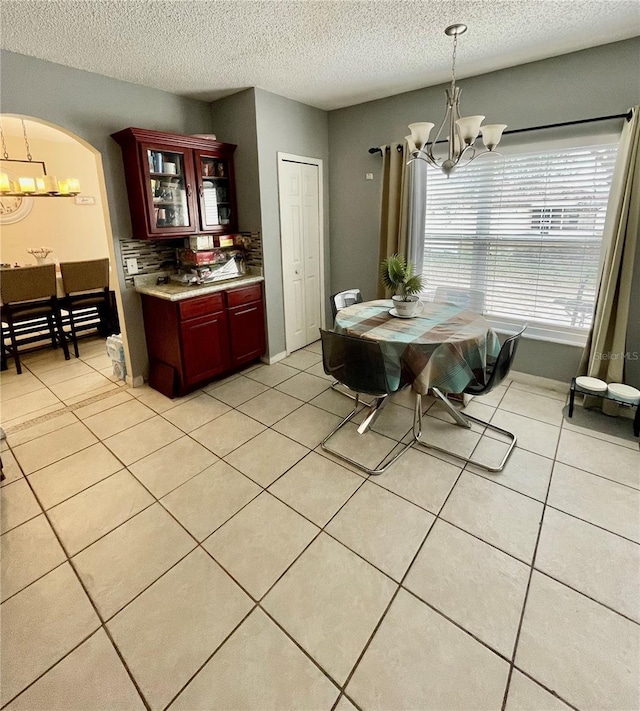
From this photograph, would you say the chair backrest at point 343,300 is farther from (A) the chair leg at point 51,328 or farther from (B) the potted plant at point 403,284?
(A) the chair leg at point 51,328

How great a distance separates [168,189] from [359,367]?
2400 millimetres

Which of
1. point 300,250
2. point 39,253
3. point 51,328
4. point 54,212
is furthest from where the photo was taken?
point 54,212

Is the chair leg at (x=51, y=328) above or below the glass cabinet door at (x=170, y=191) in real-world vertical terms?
below

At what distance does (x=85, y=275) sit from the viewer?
4.49 m

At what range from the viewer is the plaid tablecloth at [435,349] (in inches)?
90.4

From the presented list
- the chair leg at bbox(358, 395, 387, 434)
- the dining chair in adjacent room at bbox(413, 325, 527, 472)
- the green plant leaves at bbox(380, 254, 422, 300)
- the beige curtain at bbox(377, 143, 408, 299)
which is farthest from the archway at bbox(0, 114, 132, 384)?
the dining chair in adjacent room at bbox(413, 325, 527, 472)

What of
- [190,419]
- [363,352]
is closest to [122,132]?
[190,419]

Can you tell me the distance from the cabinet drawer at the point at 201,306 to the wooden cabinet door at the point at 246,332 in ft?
0.51

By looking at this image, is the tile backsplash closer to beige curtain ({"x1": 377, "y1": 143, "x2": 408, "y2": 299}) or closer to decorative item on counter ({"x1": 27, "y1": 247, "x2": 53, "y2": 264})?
beige curtain ({"x1": 377, "y1": 143, "x2": 408, "y2": 299})

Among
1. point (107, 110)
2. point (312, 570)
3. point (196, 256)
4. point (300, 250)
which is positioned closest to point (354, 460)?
point (312, 570)

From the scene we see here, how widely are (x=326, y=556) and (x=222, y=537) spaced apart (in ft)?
1.75

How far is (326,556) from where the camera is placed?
1771mm

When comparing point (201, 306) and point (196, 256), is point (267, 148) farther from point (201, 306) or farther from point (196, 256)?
point (201, 306)

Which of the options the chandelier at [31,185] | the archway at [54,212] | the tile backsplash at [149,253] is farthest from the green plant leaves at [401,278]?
the chandelier at [31,185]
